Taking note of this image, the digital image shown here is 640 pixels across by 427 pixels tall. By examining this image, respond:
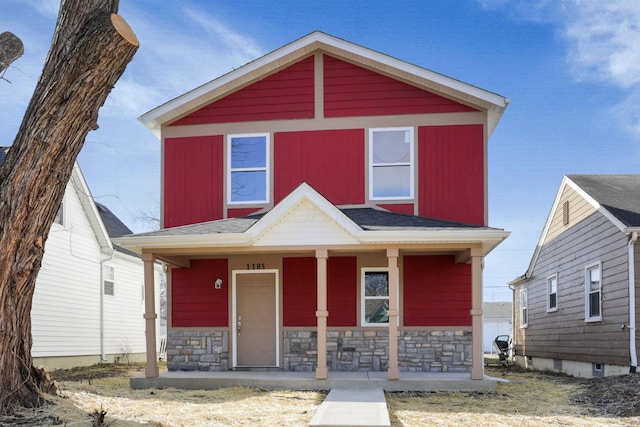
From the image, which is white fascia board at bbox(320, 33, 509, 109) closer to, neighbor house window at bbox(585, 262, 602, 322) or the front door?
the front door

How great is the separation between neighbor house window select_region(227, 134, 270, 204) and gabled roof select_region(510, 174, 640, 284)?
6.94 m

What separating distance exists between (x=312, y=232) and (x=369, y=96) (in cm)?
337

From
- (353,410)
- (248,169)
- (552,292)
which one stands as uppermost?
(248,169)

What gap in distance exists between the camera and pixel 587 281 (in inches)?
547

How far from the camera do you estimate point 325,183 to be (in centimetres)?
1198

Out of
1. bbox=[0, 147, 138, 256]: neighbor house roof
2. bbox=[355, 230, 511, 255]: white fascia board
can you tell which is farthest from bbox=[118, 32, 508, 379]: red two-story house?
bbox=[0, 147, 138, 256]: neighbor house roof

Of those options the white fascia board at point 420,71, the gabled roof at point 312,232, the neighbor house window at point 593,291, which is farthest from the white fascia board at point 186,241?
the neighbor house window at point 593,291

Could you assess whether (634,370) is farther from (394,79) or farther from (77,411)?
(77,411)

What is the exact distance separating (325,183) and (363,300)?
2.36 meters

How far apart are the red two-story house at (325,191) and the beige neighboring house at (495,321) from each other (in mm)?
28920

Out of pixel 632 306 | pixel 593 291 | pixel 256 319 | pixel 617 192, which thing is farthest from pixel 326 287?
pixel 617 192

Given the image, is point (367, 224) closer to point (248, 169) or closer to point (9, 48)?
point (248, 169)

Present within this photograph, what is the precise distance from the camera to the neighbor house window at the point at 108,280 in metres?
17.7

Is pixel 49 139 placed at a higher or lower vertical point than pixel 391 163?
lower
